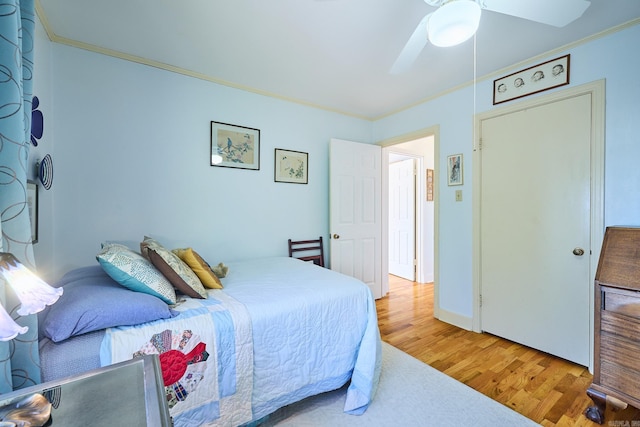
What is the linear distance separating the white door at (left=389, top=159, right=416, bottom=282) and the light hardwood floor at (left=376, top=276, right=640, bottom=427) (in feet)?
5.06

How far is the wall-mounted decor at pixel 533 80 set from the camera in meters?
2.19

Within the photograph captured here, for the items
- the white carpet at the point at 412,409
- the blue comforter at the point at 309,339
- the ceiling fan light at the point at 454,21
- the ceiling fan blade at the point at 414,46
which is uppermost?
the ceiling fan blade at the point at 414,46

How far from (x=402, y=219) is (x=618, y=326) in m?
3.30

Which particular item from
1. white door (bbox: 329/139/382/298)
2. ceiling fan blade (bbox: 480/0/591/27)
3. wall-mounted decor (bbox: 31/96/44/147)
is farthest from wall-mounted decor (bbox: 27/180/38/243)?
ceiling fan blade (bbox: 480/0/591/27)

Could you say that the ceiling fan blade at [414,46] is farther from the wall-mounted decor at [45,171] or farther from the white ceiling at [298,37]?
the wall-mounted decor at [45,171]

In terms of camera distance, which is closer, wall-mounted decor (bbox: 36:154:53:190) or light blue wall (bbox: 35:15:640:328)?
wall-mounted decor (bbox: 36:154:53:190)

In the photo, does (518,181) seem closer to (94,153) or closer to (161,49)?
(161,49)

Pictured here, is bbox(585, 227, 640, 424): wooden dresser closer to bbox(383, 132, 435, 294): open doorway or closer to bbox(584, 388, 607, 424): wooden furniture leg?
bbox(584, 388, 607, 424): wooden furniture leg

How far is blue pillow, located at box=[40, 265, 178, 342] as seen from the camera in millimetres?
1121

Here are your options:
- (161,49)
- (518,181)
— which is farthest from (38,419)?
(518,181)

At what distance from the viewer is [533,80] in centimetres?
234

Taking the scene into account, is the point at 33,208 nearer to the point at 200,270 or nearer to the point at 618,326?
the point at 200,270

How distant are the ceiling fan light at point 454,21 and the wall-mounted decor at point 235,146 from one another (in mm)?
2056

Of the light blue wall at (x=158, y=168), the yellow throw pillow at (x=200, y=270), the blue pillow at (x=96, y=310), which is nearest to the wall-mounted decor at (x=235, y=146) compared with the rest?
the light blue wall at (x=158, y=168)
